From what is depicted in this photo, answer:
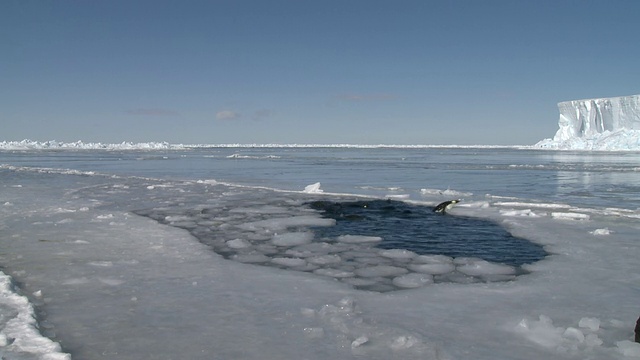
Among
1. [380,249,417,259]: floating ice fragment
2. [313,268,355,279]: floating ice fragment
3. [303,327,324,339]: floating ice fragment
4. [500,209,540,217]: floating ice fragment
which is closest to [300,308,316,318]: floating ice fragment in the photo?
[303,327,324,339]: floating ice fragment

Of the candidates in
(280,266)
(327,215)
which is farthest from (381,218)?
(280,266)

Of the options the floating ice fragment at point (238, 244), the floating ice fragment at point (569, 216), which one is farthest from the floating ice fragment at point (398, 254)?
the floating ice fragment at point (569, 216)

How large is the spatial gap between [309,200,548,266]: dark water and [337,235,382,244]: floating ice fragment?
5.9 inches

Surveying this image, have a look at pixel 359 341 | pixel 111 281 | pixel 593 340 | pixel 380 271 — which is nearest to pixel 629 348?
pixel 593 340

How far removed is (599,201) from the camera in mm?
9844

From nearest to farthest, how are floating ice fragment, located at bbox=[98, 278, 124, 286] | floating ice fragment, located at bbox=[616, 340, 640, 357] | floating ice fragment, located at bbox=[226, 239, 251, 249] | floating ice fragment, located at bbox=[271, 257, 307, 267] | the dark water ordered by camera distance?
floating ice fragment, located at bbox=[616, 340, 640, 357] → floating ice fragment, located at bbox=[98, 278, 124, 286] → floating ice fragment, located at bbox=[271, 257, 307, 267] → the dark water → floating ice fragment, located at bbox=[226, 239, 251, 249]

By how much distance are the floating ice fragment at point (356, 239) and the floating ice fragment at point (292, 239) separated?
40 centimetres

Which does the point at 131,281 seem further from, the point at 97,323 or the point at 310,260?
the point at 310,260

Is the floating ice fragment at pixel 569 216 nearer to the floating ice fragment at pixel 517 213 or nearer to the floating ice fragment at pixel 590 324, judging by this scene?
the floating ice fragment at pixel 517 213

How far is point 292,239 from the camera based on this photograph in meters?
5.89

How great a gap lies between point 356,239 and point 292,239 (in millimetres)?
781

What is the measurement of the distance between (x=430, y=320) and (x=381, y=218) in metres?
4.52

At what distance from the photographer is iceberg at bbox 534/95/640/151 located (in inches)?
A: 2176

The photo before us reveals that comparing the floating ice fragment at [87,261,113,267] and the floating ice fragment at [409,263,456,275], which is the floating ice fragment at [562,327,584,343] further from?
the floating ice fragment at [87,261,113,267]
